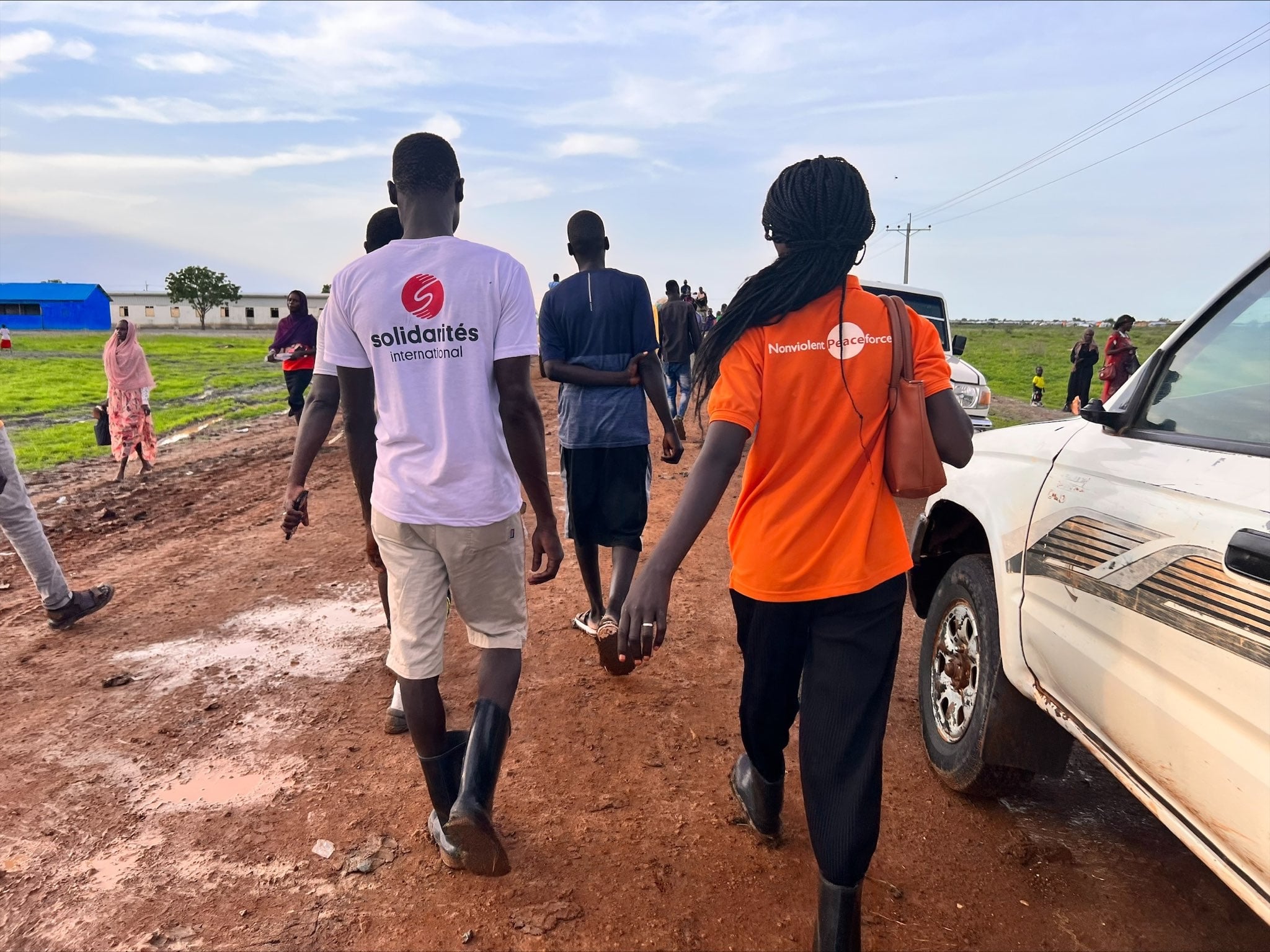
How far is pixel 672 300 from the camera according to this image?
1183 cm

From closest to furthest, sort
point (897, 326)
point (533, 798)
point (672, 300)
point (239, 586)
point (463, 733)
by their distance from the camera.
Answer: point (897, 326) < point (463, 733) < point (533, 798) < point (239, 586) < point (672, 300)

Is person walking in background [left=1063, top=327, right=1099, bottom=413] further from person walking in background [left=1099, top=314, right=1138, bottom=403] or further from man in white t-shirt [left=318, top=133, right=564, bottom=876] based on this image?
man in white t-shirt [left=318, top=133, right=564, bottom=876]

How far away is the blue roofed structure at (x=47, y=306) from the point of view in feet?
229

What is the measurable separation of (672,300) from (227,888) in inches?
395

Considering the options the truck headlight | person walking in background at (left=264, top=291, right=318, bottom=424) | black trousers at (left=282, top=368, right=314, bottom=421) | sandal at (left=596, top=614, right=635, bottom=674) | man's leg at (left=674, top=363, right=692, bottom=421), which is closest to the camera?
sandal at (left=596, top=614, right=635, bottom=674)

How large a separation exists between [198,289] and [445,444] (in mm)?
92180

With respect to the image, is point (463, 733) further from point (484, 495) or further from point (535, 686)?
point (535, 686)

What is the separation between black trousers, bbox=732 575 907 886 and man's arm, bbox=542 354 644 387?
2.09m

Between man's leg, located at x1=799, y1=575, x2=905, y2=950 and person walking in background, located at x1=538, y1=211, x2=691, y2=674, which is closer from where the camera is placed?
man's leg, located at x1=799, y1=575, x2=905, y2=950

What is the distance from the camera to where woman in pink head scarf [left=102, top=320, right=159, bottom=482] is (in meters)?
9.62

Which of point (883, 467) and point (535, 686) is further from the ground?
point (883, 467)

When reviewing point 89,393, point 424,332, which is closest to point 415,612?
point 424,332

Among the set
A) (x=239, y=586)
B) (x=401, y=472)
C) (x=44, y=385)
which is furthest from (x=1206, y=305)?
(x=44, y=385)

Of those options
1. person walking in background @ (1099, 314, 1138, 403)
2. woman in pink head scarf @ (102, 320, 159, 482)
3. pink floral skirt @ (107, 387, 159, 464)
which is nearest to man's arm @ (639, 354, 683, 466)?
woman in pink head scarf @ (102, 320, 159, 482)
